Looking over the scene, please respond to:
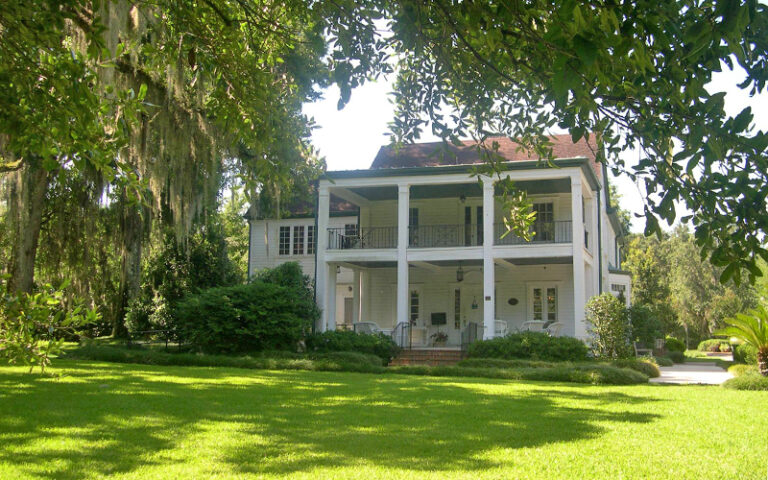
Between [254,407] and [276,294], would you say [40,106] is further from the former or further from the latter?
[276,294]

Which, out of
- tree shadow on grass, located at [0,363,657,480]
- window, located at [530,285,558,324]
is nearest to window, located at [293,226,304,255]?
window, located at [530,285,558,324]

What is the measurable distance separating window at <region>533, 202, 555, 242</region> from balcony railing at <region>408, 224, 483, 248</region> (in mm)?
2034

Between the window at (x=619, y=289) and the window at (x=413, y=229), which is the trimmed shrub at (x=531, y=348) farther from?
the window at (x=619, y=289)

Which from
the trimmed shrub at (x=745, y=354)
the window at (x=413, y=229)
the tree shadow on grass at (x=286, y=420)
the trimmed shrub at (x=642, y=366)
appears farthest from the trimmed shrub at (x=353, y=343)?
the trimmed shrub at (x=745, y=354)

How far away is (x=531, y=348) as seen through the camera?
1806 centimetres

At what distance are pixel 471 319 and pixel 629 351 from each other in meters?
6.70

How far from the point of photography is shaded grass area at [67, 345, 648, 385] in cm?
1331

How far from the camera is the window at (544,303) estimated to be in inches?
900

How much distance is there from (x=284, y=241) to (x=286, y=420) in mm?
20812

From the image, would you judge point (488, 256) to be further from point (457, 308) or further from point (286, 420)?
point (286, 420)

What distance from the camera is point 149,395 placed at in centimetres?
938

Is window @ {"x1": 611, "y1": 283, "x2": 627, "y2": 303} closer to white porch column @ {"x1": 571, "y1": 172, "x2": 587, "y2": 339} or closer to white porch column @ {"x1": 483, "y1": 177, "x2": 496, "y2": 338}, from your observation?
white porch column @ {"x1": 571, "y1": 172, "x2": 587, "y2": 339}

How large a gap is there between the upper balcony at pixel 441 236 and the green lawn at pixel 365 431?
35.1 feet

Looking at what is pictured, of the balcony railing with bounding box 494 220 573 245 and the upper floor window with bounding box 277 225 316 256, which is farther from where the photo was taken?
the upper floor window with bounding box 277 225 316 256
